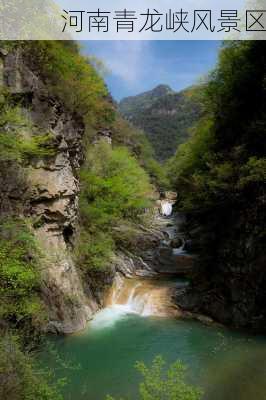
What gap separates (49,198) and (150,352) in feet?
25.5

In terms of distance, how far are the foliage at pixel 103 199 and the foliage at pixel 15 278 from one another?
5856 millimetres

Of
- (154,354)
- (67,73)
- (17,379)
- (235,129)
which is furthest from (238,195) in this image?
(17,379)

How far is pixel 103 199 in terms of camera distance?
21922 millimetres

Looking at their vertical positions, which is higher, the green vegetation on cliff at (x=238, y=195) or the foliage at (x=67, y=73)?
the foliage at (x=67, y=73)

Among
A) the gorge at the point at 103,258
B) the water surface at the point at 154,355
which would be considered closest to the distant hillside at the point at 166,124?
the gorge at the point at 103,258

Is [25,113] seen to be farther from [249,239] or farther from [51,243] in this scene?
[249,239]

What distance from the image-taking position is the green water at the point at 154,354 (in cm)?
997

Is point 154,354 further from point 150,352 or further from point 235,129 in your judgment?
Result: point 235,129

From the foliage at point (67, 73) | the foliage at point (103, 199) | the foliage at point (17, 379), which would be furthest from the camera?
the foliage at point (103, 199)

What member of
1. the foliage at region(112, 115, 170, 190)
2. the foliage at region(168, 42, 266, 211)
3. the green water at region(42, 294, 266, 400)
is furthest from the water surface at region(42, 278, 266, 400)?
the foliage at region(112, 115, 170, 190)

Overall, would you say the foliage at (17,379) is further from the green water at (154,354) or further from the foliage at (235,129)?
the foliage at (235,129)

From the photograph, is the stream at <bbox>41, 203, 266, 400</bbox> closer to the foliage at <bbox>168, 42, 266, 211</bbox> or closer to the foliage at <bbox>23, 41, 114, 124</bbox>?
the foliage at <bbox>168, 42, 266, 211</bbox>

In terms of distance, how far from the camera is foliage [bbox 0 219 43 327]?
962cm

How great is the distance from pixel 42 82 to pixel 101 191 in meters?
8.11
